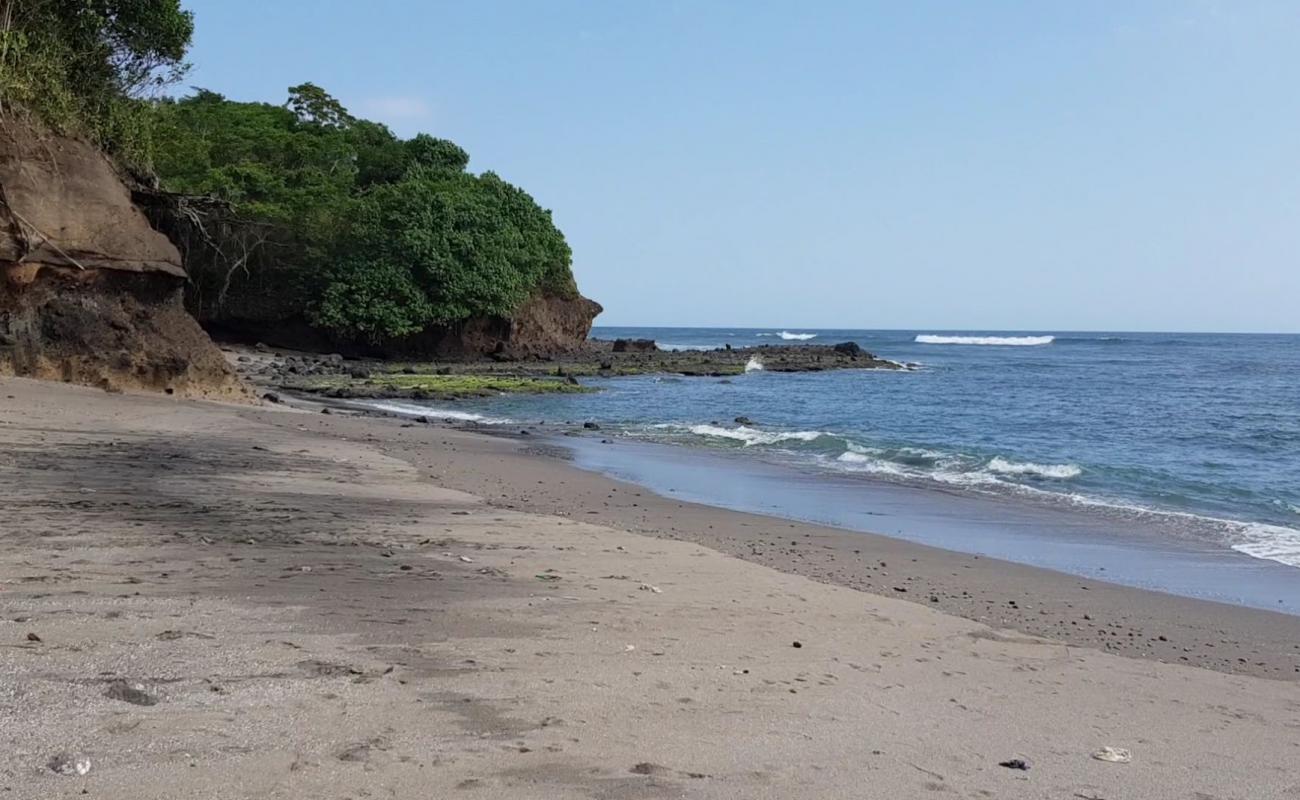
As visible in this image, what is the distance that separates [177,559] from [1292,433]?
2493cm

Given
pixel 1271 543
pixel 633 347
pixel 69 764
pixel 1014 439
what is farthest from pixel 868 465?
pixel 633 347

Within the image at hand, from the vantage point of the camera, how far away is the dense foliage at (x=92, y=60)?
53.2ft

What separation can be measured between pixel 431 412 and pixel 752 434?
8.87 m

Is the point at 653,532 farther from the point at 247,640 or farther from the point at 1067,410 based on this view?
the point at 1067,410

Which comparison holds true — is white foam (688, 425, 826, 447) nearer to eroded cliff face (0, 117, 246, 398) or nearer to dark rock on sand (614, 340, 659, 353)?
eroded cliff face (0, 117, 246, 398)

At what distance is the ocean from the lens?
14.0m

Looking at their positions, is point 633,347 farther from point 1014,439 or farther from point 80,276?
point 80,276

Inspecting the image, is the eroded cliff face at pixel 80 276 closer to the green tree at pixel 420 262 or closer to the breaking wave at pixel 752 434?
the breaking wave at pixel 752 434

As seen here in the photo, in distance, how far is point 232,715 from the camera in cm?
376

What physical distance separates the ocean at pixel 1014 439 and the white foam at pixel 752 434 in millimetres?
49

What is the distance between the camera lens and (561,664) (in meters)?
4.84

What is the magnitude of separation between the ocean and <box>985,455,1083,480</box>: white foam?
0.05m

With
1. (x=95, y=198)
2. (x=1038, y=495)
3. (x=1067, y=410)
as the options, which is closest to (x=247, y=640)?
(x=1038, y=495)

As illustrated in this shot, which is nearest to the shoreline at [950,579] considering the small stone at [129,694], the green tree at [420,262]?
the small stone at [129,694]
